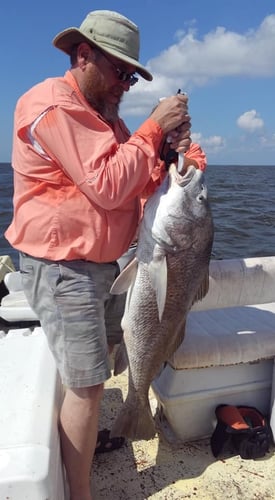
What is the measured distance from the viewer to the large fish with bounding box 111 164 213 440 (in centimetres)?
250

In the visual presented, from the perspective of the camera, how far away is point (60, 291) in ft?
7.59

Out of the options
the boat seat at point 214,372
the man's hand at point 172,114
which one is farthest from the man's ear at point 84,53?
the boat seat at point 214,372

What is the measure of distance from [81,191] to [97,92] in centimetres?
51

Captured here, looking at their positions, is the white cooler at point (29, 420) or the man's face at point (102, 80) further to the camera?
the man's face at point (102, 80)

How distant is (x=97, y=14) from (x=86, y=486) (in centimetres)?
238

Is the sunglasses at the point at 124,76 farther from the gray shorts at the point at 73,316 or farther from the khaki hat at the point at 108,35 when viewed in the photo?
the gray shorts at the point at 73,316

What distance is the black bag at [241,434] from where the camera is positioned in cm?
303

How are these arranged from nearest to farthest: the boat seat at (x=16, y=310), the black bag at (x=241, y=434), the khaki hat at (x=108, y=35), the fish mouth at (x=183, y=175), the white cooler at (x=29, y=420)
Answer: the white cooler at (x=29, y=420) < the khaki hat at (x=108, y=35) < the fish mouth at (x=183, y=175) < the black bag at (x=241, y=434) < the boat seat at (x=16, y=310)

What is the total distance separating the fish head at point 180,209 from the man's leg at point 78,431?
0.85 meters

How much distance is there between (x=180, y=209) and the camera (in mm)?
2482

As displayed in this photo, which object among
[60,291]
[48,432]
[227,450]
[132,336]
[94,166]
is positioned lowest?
[227,450]

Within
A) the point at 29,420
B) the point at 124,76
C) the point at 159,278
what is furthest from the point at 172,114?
the point at 29,420

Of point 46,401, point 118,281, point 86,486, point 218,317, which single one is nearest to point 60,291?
point 118,281

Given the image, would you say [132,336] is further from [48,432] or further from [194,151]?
[194,151]
